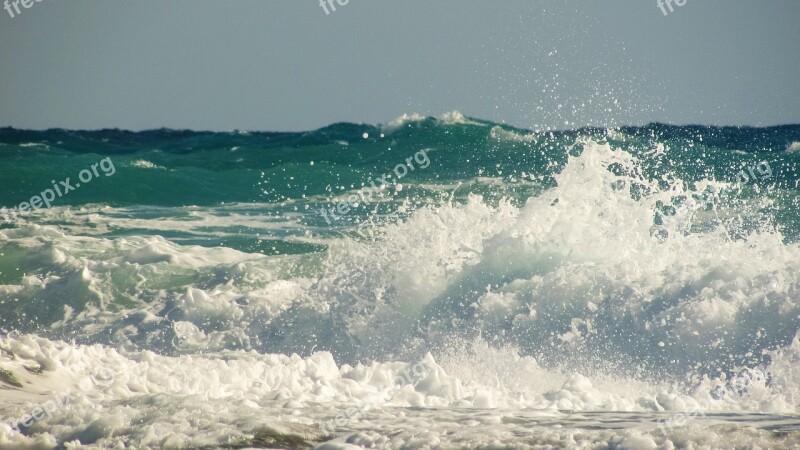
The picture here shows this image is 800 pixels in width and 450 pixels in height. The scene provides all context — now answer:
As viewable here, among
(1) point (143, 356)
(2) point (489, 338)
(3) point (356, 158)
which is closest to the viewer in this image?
(1) point (143, 356)

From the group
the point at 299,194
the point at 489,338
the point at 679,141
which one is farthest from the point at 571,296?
the point at 679,141

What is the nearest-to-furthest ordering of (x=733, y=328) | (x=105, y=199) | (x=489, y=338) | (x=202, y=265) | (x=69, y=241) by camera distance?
1. (x=733, y=328)
2. (x=489, y=338)
3. (x=202, y=265)
4. (x=69, y=241)
5. (x=105, y=199)

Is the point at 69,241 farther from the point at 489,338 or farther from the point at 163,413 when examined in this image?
the point at 163,413

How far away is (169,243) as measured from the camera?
12.1 metres

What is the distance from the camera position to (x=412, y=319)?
851 cm

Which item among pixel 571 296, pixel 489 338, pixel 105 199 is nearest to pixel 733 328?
pixel 571 296

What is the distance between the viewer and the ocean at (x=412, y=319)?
15.8ft

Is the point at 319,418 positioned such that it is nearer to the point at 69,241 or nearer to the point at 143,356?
the point at 143,356

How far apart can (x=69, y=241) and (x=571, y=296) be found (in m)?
7.17

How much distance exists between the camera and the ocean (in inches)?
190

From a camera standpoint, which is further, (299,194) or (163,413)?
(299,194)

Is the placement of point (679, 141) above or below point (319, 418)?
above

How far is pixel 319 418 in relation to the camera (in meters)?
5.02

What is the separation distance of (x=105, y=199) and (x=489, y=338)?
1093 cm
